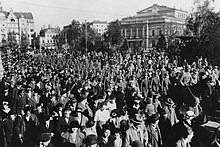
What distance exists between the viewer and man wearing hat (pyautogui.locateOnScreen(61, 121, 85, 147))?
5.29 m

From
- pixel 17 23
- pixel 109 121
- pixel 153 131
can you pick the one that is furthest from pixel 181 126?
pixel 17 23

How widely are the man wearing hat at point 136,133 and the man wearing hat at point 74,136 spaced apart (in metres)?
0.83

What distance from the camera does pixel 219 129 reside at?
4.52 m

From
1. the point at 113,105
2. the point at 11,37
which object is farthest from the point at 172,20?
Answer: the point at 113,105

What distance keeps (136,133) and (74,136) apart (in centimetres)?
111

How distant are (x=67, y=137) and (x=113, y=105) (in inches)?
98.6

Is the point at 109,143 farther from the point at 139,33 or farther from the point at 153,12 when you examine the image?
the point at 153,12

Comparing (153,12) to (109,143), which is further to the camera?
(153,12)

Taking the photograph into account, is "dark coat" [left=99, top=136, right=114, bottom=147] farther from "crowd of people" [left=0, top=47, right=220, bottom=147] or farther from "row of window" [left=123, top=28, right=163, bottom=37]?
"row of window" [left=123, top=28, right=163, bottom=37]

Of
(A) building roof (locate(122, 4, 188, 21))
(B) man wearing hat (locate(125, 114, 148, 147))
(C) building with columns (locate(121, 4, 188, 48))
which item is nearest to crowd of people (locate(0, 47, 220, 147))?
(B) man wearing hat (locate(125, 114, 148, 147))

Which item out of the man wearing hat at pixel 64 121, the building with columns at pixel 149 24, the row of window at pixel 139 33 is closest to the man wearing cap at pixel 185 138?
the man wearing hat at pixel 64 121

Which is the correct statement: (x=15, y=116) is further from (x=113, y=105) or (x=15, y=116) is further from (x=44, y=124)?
(x=113, y=105)

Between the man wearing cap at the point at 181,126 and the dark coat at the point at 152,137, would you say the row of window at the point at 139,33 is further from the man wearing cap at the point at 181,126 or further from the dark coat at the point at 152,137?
the man wearing cap at the point at 181,126

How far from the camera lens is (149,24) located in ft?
277
